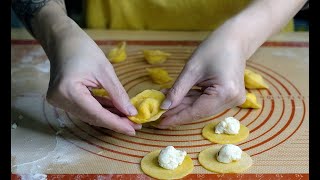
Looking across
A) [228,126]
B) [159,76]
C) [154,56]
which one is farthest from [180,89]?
[154,56]

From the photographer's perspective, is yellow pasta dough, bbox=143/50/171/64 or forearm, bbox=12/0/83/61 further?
yellow pasta dough, bbox=143/50/171/64

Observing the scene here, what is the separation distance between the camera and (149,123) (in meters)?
1.11

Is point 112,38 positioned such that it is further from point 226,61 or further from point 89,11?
point 226,61

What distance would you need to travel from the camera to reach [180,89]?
1.02 m

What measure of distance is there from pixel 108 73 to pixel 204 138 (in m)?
0.26

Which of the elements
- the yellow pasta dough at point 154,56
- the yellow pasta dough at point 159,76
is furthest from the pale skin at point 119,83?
the yellow pasta dough at point 154,56

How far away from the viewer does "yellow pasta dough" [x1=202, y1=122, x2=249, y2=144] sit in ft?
3.47

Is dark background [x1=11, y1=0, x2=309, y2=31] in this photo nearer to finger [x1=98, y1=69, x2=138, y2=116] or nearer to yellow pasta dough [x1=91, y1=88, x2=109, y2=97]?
yellow pasta dough [x1=91, y1=88, x2=109, y2=97]

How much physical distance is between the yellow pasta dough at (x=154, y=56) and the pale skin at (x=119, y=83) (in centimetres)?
33

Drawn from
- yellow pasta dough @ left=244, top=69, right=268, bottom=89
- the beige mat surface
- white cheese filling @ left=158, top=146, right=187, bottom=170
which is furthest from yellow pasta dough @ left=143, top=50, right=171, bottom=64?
white cheese filling @ left=158, top=146, right=187, bottom=170

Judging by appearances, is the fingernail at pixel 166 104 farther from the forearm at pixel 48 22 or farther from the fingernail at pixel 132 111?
the forearm at pixel 48 22

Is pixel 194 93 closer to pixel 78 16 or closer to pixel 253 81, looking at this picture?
pixel 253 81

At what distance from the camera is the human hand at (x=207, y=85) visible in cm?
103

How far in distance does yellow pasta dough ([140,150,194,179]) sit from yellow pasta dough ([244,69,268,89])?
350 mm
